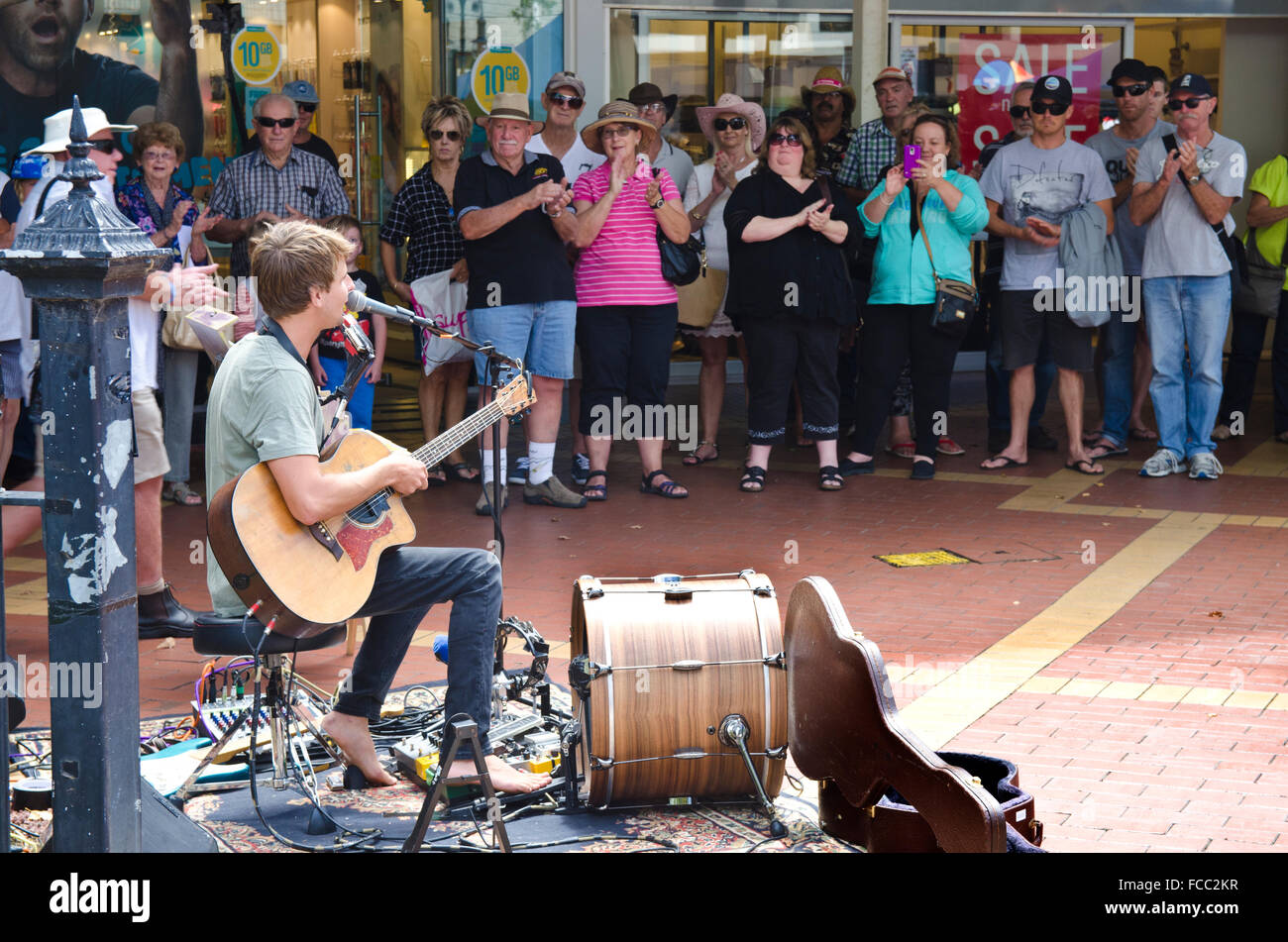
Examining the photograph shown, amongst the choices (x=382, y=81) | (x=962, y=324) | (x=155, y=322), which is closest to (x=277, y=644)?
(x=155, y=322)

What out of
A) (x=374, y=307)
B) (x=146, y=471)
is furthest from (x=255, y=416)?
(x=146, y=471)

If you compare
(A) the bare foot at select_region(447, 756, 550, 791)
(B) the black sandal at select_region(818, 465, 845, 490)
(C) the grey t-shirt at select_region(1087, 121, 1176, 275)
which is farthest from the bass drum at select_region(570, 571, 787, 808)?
(C) the grey t-shirt at select_region(1087, 121, 1176, 275)

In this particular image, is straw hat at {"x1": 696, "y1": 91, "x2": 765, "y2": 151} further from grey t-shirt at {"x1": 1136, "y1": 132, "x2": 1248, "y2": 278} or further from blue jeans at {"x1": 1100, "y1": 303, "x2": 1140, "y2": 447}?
blue jeans at {"x1": 1100, "y1": 303, "x2": 1140, "y2": 447}

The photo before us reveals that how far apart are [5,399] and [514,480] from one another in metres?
2.99

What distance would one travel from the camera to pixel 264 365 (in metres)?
4.47

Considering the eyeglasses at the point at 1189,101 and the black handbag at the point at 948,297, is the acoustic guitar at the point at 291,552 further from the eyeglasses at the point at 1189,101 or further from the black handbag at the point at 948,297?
the eyeglasses at the point at 1189,101

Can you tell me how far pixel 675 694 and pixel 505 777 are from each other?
0.68 meters

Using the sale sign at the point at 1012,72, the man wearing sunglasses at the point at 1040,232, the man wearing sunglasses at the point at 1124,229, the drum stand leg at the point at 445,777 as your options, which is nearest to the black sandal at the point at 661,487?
the man wearing sunglasses at the point at 1040,232

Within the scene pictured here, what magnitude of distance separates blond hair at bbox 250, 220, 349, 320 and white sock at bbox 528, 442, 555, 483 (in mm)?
4468

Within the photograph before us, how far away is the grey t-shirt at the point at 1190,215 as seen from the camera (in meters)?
9.34

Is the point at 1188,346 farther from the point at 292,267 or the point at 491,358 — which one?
the point at 292,267

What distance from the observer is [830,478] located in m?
9.41

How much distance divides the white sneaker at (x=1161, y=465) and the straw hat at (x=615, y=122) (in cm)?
355
